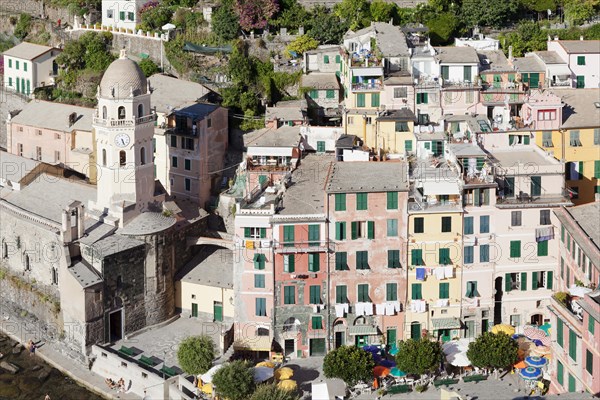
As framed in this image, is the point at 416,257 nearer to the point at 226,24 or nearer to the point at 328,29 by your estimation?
the point at 328,29

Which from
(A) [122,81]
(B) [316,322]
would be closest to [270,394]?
(B) [316,322]

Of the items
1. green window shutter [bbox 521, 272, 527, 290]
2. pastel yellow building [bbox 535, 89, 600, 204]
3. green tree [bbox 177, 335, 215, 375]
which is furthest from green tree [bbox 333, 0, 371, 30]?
green tree [bbox 177, 335, 215, 375]

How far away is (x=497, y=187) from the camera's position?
88312 millimetres

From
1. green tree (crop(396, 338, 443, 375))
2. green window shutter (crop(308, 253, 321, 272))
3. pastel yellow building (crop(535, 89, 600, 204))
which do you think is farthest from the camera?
pastel yellow building (crop(535, 89, 600, 204))

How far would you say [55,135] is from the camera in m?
112

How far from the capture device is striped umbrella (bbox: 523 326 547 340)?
283 feet

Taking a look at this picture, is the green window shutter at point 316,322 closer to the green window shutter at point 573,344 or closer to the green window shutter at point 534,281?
the green window shutter at point 534,281

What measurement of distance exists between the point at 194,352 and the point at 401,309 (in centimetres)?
1252

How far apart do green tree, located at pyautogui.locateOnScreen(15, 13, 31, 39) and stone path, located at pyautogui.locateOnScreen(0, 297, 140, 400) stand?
3833 centimetres

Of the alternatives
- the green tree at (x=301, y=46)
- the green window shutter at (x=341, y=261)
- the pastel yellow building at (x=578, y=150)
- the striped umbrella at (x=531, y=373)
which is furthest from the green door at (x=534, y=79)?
the striped umbrella at (x=531, y=373)

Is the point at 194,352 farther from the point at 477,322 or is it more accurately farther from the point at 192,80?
the point at 192,80

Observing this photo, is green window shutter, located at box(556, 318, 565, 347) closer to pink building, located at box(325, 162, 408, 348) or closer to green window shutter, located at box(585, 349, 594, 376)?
green window shutter, located at box(585, 349, 594, 376)

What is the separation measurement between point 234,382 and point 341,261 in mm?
10709

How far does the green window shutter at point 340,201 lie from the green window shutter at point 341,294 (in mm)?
4692
